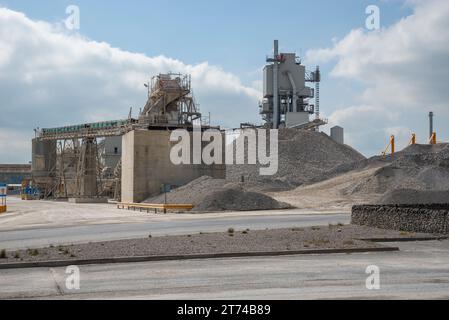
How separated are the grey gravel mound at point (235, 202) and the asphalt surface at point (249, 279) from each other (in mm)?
25734

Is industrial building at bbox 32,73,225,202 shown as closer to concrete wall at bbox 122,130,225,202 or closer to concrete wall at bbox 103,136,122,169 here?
concrete wall at bbox 122,130,225,202

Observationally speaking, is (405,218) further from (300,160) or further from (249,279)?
(300,160)

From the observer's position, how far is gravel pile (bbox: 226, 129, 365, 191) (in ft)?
245

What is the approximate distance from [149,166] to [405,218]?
106 ft

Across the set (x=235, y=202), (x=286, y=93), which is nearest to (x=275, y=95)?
(x=286, y=93)

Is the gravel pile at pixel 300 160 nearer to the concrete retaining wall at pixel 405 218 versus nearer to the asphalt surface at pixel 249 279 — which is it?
the concrete retaining wall at pixel 405 218

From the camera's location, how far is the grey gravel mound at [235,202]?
41.5 metres

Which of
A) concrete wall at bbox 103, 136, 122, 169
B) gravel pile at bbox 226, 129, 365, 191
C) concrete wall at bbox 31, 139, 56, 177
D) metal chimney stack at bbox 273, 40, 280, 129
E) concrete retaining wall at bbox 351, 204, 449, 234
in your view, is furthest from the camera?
concrete wall at bbox 103, 136, 122, 169

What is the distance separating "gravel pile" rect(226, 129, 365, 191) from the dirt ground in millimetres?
48714

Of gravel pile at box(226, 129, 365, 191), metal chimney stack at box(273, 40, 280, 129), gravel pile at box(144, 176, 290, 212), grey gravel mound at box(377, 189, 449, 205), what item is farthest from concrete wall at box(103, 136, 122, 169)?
grey gravel mound at box(377, 189, 449, 205)

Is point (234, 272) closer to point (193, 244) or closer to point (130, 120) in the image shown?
point (193, 244)

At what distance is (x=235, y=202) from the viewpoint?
42.3 metres

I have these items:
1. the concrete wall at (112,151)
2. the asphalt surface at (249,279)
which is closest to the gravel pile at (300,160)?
the concrete wall at (112,151)

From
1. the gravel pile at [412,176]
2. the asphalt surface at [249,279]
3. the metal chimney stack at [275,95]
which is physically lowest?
the asphalt surface at [249,279]
